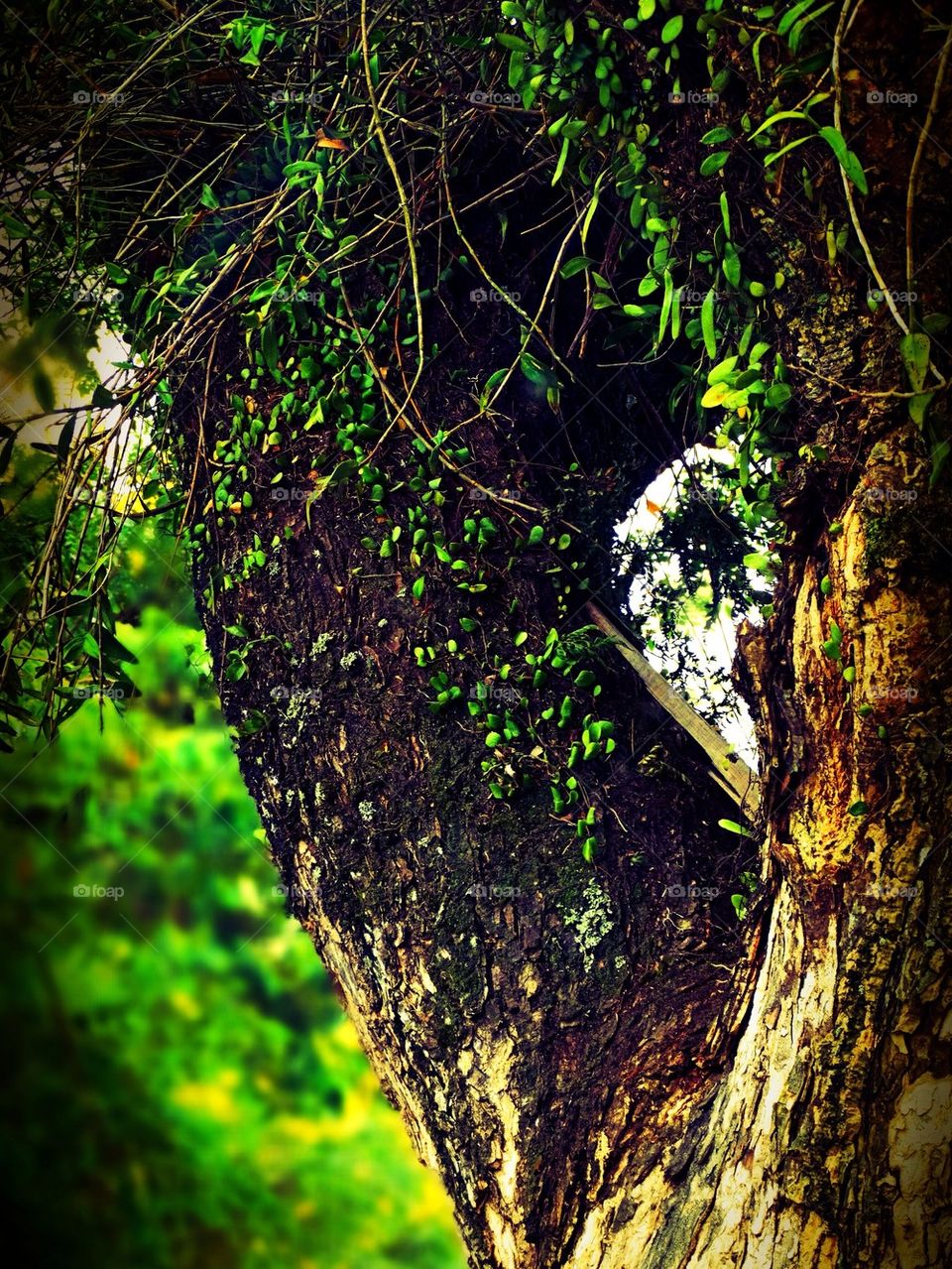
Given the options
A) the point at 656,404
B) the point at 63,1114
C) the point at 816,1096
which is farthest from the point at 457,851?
the point at 63,1114

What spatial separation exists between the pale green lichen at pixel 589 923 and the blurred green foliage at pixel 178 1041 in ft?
8.04

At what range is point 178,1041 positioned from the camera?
3.70 m

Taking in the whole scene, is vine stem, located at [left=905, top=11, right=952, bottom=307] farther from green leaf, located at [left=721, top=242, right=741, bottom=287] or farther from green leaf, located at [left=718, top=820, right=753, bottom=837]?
green leaf, located at [left=718, top=820, right=753, bottom=837]

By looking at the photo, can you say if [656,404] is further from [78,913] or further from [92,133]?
[78,913]

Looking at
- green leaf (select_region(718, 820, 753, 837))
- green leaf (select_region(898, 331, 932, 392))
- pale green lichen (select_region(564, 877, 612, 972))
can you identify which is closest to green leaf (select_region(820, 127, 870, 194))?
green leaf (select_region(898, 331, 932, 392))

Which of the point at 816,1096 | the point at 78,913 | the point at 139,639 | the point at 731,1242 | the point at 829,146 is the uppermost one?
the point at 139,639

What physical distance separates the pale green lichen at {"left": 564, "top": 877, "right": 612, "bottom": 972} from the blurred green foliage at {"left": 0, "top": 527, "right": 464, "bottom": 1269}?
8.04 feet

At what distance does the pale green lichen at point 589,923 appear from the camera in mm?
1233

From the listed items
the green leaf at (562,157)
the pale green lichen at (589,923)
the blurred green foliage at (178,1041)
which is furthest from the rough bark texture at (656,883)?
the blurred green foliage at (178,1041)

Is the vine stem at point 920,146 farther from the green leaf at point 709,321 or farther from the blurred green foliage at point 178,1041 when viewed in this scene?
the blurred green foliage at point 178,1041

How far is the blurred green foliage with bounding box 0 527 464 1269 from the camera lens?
3.54 m

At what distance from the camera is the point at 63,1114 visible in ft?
11.7

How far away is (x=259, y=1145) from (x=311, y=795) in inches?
118

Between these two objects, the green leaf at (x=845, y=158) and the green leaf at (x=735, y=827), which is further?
the green leaf at (x=735, y=827)
